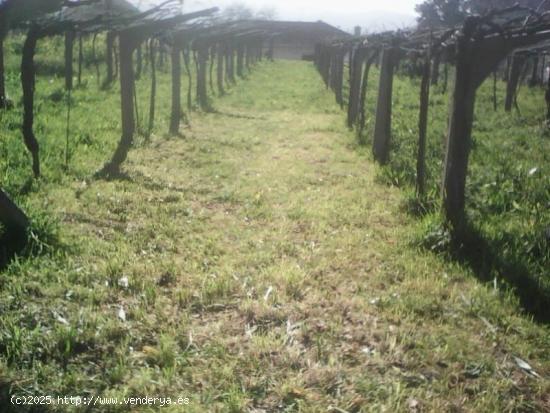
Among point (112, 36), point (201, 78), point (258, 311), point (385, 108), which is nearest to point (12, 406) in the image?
point (258, 311)

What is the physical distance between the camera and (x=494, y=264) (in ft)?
17.0

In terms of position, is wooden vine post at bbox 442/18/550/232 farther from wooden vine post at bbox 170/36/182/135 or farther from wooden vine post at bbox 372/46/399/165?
wooden vine post at bbox 170/36/182/135

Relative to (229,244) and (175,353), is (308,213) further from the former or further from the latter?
(175,353)

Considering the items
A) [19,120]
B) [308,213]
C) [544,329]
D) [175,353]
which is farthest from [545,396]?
[19,120]

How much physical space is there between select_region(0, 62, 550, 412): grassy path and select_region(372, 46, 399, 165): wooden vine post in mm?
2312

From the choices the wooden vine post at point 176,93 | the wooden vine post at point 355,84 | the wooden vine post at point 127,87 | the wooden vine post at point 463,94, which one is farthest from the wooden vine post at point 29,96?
the wooden vine post at point 355,84

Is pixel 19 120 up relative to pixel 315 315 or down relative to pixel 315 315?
up

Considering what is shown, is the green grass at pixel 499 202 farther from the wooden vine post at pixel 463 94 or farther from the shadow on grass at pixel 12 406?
the shadow on grass at pixel 12 406

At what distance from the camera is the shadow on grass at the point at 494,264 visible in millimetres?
4629

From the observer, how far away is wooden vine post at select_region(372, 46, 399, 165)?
960cm

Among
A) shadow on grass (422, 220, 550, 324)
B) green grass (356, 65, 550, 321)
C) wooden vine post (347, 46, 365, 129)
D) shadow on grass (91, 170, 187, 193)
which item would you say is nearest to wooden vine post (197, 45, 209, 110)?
wooden vine post (347, 46, 365, 129)

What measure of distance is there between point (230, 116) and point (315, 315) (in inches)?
463

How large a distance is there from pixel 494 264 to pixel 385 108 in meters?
5.15

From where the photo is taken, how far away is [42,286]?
446 centimetres
